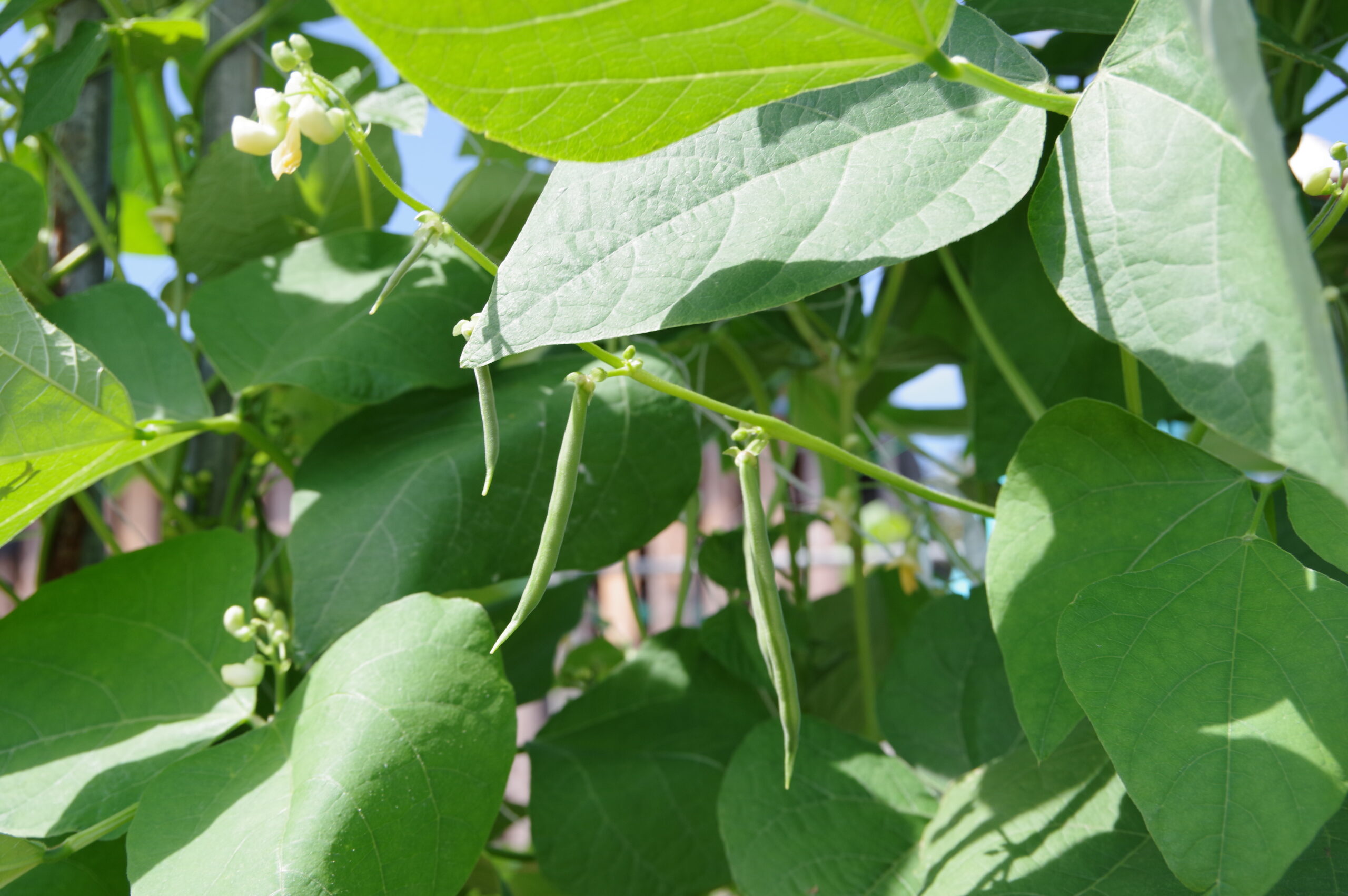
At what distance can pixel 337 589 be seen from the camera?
1.47 feet

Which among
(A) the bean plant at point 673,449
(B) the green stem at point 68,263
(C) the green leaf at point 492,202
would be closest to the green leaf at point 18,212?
(A) the bean plant at point 673,449

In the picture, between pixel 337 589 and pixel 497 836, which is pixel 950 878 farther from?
pixel 497 836

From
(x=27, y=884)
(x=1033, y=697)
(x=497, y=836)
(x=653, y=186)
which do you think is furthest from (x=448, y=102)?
(x=497, y=836)

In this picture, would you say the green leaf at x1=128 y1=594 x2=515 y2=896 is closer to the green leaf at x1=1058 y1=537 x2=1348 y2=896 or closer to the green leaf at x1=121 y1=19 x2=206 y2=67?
the green leaf at x1=1058 y1=537 x2=1348 y2=896

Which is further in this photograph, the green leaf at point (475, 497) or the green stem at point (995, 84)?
the green leaf at point (475, 497)

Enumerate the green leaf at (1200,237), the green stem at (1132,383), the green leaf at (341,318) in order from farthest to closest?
the green leaf at (341,318) < the green stem at (1132,383) < the green leaf at (1200,237)

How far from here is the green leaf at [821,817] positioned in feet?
1.47

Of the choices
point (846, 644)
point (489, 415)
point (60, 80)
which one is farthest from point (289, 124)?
point (846, 644)

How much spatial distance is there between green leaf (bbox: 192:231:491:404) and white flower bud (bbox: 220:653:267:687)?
13 centimetres

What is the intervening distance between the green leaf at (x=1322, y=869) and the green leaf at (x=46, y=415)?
50cm

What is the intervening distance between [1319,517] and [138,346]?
0.56 m

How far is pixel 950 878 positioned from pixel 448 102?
0.35 m

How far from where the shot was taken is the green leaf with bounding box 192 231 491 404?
1.61 feet

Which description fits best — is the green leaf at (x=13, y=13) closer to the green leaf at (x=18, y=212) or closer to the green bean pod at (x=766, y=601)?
the green leaf at (x=18, y=212)
